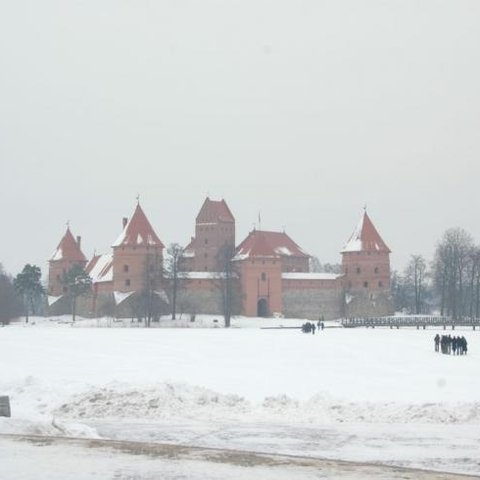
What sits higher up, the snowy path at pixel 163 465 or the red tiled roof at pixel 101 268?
the red tiled roof at pixel 101 268

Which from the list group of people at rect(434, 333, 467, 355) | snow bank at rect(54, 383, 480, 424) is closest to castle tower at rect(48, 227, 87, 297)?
group of people at rect(434, 333, 467, 355)

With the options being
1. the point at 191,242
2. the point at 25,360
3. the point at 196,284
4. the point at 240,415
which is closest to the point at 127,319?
the point at 196,284

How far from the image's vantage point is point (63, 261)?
92750mm

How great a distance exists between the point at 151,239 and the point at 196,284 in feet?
22.0

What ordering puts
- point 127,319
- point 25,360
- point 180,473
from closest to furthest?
point 180,473
point 25,360
point 127,319

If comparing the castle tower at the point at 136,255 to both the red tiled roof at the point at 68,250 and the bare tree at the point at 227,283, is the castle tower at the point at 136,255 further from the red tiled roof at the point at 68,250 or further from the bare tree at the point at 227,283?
the red tiled roof at the point at 68,250

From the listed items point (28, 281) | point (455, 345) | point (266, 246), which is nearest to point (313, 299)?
point (266, 246)

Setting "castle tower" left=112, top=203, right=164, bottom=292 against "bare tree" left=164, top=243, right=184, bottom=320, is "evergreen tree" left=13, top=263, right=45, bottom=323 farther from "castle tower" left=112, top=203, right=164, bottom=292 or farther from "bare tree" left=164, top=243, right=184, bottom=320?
"bare tree" left=164, top=243, right=184, bottom=320

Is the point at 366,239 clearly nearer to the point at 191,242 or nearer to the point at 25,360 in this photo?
the point at 191,242

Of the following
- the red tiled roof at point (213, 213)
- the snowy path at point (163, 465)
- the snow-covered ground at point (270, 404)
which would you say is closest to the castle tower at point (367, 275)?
the red tiled roof at point (213, 213)

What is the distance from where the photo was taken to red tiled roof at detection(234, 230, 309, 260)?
8275 cm

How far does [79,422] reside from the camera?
576 inches

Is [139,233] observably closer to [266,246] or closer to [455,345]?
[266,246]

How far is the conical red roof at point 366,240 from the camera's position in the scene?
85500 mm
